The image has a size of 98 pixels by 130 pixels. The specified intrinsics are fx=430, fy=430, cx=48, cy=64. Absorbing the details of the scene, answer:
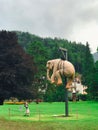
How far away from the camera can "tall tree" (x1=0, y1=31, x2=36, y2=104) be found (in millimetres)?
58875

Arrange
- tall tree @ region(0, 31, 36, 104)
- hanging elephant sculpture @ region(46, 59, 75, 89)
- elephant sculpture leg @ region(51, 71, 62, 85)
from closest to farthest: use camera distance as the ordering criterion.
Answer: hanging elephant sculpture @ region(46, 59, 75, 89) → elephant sculpture leg @ region(51, 71, 62, 85) → tall tree @ region(0, 31, 36, 104)

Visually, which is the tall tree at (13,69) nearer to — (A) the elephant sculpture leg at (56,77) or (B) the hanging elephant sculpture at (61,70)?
(A) the elephant sculpture leg at (56,77)

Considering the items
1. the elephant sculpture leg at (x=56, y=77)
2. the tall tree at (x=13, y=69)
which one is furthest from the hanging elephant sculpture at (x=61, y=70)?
the tall tree at (x=13, y=69)

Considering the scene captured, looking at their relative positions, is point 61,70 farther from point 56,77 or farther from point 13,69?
point 13,69

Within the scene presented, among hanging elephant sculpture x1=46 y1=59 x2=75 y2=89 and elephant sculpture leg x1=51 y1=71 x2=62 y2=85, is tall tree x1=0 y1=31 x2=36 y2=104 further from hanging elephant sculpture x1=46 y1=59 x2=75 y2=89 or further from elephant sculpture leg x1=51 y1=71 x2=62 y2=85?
hanging elephant sculpture x1=46 y1=59 x2=75 y2=89

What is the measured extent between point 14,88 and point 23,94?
2118 millimetres

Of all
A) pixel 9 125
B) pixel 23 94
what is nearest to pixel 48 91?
pixel 23 94

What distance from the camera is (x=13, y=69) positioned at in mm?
59844

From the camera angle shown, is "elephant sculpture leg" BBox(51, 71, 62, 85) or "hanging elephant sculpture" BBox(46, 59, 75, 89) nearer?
"hanging elephant sculpture" BBox(46, 59, 75, 89)

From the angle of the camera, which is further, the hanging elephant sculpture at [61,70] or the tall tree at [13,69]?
the tall tree at [13,69]

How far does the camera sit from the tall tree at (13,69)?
58875mm

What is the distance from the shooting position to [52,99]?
90438 mm

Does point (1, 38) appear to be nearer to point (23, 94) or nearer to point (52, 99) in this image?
point (23, 94)

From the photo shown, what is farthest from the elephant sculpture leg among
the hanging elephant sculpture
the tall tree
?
the tall tree
